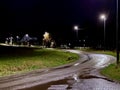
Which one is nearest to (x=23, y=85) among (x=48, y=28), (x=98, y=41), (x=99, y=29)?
(x=98, y=41)

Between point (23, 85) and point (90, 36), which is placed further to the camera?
point (90, 36)

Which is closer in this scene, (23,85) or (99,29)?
A: (23,85)

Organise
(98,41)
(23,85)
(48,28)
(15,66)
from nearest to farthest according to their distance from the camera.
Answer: (23,85) < (15,66) < (98,41) < (48,28)

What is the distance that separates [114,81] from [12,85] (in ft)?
21.8

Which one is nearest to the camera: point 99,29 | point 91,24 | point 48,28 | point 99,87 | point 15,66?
point 99,87

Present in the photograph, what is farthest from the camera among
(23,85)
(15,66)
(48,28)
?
(48,28)

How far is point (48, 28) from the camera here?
17612cm

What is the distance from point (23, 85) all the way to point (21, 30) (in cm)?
16800

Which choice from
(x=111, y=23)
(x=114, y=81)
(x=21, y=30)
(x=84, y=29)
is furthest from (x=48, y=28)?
(x=114, y=81)

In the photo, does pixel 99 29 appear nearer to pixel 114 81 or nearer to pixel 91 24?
pixel 91 24

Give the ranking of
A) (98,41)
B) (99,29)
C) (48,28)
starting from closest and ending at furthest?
(98,41), (99,29), (48,28)

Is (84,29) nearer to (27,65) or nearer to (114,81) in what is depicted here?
(27,65)

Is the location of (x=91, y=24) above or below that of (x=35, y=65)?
above

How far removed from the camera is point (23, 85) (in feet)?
59.3
